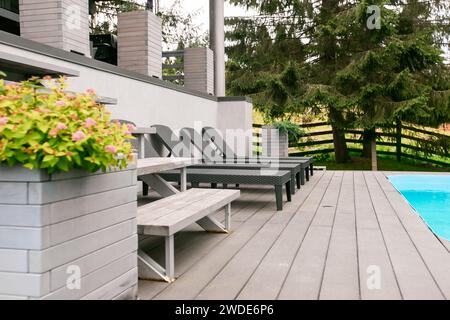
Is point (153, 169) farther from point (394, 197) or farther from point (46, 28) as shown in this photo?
point (394, 197)

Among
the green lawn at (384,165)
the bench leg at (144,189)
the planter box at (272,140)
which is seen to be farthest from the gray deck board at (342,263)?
the green lawn at (384,165)

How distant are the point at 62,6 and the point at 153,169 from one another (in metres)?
2.15

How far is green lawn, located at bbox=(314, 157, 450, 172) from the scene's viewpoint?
11.7 m

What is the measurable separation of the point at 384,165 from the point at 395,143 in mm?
1098

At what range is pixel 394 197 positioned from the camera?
5.00 m

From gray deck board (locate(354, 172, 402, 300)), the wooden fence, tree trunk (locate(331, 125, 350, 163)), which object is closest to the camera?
gray deck board (locate(354, 172, 402, 300))

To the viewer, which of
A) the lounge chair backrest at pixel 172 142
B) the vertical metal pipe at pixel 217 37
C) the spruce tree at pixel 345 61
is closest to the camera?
the lounge chair backrest at pixel 172 142

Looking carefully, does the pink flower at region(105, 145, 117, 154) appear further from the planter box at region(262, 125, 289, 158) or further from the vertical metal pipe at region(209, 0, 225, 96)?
the vertical metal pipe at region(209, 0, 225, 96)

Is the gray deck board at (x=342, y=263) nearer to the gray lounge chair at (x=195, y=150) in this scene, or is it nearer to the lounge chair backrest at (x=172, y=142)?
the gray lounge chair at (x=195, y=150)

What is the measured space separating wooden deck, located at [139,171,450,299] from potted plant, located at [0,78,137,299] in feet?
1.70

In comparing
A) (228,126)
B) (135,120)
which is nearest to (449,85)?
(228,126)

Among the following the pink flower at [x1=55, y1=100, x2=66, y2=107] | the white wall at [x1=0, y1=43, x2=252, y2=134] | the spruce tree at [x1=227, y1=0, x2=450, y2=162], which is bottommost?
the pink flower at [x1=55, y1=100, x2=66, y2=107]

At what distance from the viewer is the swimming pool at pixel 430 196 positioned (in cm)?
450

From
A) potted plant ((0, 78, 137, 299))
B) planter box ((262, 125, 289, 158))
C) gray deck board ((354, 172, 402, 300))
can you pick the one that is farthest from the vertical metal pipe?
potted plant ((0, 78, 137, 299))
